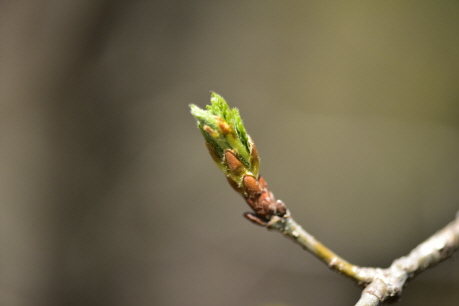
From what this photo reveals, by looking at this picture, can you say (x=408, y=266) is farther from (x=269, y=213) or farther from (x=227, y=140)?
(x=227, y=140)

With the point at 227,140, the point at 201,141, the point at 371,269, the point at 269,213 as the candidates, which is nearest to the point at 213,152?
the point at 227,140

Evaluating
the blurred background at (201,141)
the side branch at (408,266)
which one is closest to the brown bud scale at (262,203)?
the side branch at (408,266)

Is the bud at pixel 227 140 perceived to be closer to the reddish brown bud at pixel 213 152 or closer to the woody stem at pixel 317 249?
the reddish brown bud at pixel 213 152

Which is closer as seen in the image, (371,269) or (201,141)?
(371,269)

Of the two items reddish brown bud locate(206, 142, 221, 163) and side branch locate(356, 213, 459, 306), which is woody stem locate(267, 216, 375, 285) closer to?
side branch locate(356, 213, 459, 306)

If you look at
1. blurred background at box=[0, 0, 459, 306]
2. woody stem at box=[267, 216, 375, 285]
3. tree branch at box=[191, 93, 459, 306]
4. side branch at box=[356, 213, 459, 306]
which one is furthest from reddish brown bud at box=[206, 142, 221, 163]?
blurred background at box=[0, 0, 459, 306]
